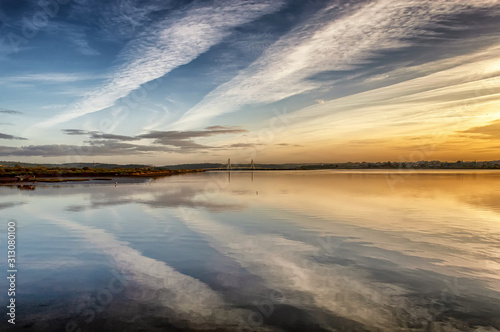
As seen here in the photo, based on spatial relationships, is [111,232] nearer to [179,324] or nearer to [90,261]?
[90,261]

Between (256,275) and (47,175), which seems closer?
(256,275)

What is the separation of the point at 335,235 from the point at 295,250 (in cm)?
423

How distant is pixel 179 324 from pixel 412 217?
71.7 ft

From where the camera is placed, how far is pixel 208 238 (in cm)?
1717

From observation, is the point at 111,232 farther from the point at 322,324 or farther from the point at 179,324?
the point at 322,324

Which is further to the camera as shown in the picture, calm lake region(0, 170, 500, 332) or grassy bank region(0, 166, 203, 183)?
grassy bank region(0, 166, 203, 183)

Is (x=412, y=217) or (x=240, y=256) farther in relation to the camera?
(x=412, y=217)

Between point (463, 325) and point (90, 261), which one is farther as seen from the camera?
point (90, 261)

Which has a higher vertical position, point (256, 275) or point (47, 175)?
point (256, 275)

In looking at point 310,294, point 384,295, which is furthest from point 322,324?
point 384,295

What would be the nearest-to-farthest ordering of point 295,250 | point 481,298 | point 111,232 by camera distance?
point 481,298 → point 295,250 → point 111,232

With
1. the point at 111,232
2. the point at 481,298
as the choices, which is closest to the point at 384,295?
the point at 481,298

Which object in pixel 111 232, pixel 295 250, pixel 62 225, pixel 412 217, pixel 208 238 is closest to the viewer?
pixel 295 250

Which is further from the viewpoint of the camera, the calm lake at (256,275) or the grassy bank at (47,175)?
the grassy bank at (47,175)
